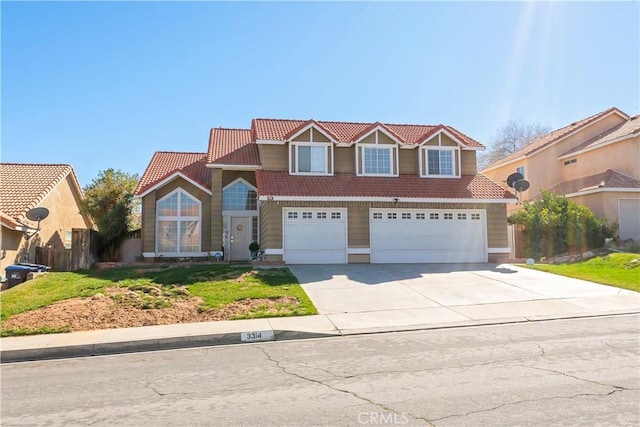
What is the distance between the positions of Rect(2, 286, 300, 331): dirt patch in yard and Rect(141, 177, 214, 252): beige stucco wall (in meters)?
8.76

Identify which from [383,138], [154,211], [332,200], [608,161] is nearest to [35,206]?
[154,211]

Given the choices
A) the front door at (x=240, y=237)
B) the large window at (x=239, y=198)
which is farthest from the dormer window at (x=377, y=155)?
the front door at (x=240, y=237)

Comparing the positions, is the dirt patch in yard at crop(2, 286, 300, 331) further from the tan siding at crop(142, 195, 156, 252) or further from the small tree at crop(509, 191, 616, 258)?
the small tree at crop(509, 191, 616, 258)

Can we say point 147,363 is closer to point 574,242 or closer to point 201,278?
point 201,278

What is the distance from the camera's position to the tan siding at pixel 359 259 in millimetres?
18578

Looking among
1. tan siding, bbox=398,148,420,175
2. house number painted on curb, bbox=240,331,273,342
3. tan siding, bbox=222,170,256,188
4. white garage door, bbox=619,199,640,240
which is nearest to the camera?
house number painted on curb, bbox=240,331,273,342

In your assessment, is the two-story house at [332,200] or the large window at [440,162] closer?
the two-story house at [332,200]

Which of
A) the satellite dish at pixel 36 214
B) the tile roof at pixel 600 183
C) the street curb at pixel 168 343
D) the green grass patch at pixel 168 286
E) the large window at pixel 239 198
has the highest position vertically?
the tile roof at pixel 600 183

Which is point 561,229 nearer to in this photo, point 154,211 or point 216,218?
point 216,218

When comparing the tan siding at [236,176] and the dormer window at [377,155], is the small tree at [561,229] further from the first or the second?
the tan siding at [236,176]

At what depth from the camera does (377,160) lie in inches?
808

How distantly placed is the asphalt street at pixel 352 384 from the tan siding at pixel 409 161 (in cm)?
1343

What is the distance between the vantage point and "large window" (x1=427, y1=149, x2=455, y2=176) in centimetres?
2097

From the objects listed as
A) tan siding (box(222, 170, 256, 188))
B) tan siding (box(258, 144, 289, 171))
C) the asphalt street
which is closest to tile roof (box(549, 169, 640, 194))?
tan siding (box(258, 144, 289, 171))
